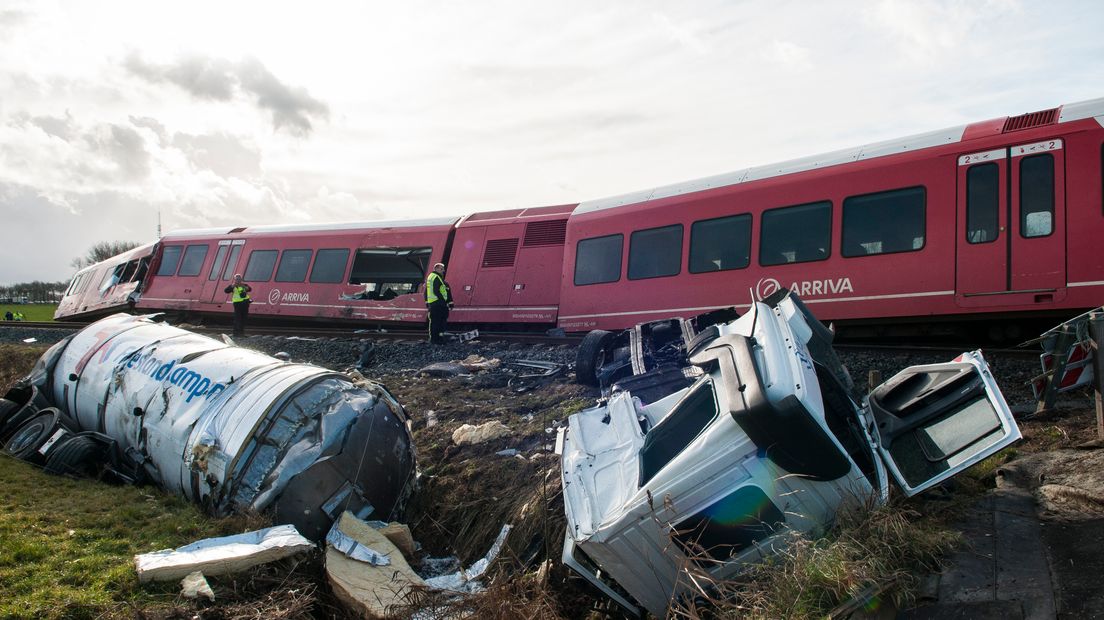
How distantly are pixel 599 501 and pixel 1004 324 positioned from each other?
6.88 meters

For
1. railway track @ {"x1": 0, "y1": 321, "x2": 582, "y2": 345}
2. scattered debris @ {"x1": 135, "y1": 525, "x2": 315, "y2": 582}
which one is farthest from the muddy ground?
railway track @ {"x1": 0, "y1": 321, "x2": 582, "y2": 345}

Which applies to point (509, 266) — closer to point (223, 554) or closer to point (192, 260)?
point (223, 554)

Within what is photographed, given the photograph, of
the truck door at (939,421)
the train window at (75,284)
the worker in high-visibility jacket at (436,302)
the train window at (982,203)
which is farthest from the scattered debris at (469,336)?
the train window at (75,284)

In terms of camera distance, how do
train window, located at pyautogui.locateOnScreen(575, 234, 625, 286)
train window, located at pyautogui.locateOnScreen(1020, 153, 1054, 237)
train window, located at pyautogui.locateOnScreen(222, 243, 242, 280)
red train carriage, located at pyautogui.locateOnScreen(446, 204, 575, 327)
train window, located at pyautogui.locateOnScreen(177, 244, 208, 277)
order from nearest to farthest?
train window, located at pyautogui.locateOnScreen(1020, 153, 1054, 237) → train window, located at pyautogui.locateOnScreen(575, 234, 625, 286) → red train carriage, located at pyautogui.locateOnScreen(446, 204, 575, 327) → train window, located at pyautogui.locateOnScreen(222, 243, 242, 280) → train window, located at pyautogui.locateOnScreen(177, 244, 208, 277)

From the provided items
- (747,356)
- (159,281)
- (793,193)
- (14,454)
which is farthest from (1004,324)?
(159,281)

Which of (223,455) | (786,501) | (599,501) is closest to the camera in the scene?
(786,501)

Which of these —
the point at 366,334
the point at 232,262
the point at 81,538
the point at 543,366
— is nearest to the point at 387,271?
the point at 366,334

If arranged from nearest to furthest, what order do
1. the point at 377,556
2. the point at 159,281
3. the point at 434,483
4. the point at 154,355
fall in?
the point at 377,556 → the point at 434,483 → the point at 154,355 → the point at 159,281

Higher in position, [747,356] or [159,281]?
[159,281]

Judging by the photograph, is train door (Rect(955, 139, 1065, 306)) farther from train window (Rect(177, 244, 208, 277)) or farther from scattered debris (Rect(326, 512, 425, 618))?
train window (Rect(177, 244, 208, 277))

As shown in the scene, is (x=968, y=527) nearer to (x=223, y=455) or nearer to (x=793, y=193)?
(x=223, y=455)

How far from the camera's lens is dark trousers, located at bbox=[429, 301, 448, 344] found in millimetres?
12812

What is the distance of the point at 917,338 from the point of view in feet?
31.9

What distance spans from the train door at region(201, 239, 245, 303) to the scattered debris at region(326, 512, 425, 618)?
13871 mm
